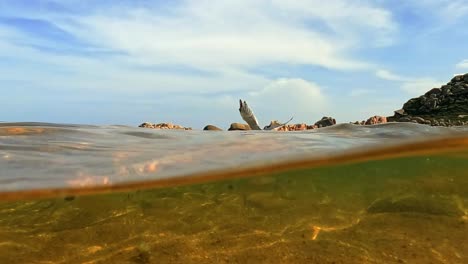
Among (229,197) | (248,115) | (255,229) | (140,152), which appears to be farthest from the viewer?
(248,115)

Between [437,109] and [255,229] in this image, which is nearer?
[255,229]

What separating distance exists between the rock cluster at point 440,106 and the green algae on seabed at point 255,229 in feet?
81.4

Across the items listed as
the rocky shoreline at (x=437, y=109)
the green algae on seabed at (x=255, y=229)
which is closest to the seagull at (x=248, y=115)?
the rocky shoreline at (x=437, y=109)

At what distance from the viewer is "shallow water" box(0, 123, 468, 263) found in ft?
19.0

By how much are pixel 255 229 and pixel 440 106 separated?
113ft

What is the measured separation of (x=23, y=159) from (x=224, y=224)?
5.33m

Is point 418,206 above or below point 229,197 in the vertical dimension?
above

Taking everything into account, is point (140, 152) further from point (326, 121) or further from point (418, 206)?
point (326, 121)

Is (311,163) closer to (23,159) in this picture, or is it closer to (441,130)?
(441,130)

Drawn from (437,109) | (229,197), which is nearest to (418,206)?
(229,197)

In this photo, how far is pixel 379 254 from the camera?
559 cm

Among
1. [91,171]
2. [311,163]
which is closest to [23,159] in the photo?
[91,171]

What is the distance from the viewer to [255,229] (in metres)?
6.44

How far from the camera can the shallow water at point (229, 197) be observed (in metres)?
5.79
